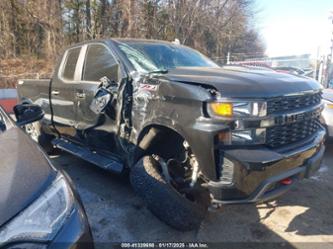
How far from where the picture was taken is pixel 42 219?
1.49 metres

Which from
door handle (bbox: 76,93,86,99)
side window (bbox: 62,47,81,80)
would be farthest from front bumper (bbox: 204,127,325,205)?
side window (bbox: 62,47,81,80)

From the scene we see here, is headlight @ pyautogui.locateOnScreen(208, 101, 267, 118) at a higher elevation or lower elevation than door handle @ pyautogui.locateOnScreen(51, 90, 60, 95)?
higher

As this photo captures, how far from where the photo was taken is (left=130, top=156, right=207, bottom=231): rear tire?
265 cm

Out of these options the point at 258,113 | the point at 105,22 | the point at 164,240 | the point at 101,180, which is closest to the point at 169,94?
the point at 258,113

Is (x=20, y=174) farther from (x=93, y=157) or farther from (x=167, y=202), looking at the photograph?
(x=93, y=157)

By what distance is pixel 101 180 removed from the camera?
14.0ft

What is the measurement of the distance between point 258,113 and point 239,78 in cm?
41

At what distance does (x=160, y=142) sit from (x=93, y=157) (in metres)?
1.19

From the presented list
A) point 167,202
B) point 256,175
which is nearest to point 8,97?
point 167,202

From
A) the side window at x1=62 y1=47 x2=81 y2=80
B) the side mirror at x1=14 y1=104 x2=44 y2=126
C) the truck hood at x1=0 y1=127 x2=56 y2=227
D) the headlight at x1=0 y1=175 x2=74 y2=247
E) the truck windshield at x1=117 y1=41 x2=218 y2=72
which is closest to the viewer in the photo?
the headlight at x1=0 y1=175 x2=74 y2=247

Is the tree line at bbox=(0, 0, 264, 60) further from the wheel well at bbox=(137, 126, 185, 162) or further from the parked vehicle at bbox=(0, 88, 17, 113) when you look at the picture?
the wheel well at bbox=(137, 126, 185, 162)

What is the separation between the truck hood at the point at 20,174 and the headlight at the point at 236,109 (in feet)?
4.12

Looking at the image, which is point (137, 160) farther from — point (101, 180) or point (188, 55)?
point (188, 55)

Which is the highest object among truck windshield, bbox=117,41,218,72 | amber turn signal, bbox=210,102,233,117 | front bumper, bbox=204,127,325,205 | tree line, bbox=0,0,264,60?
tree line, bbox=0,0,264,60
